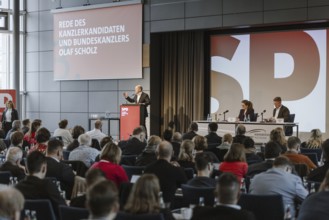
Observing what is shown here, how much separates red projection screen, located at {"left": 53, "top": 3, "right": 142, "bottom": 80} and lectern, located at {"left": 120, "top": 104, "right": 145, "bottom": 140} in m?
Answer: 1.74

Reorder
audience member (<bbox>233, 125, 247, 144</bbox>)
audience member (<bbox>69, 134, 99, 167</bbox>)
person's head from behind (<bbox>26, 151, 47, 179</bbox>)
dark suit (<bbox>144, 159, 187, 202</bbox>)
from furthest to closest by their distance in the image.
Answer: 1. audience member (<bbox>233, 125, 247, 144</bbox>)
2. audience member (<bbox>69, 134, 99, 167</bbox>)
3. dark suit (<bbox>144, 159, 187, 202</bbox>)
4. person's head from behind (<bbox>26, 151, 47, 179</bbox>)

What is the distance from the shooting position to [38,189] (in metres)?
5.01

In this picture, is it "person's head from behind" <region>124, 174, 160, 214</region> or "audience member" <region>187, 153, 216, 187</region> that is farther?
"audience member" <region>187, 153, 216, 187</region>

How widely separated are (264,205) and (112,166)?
6.61 feet

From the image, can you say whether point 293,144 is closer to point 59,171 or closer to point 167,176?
point 167,176

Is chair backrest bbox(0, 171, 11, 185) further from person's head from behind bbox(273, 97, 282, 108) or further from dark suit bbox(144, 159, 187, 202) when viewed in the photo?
person's head from behind bbox(273, 97, 282, 108)

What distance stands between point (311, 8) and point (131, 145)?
6749mm

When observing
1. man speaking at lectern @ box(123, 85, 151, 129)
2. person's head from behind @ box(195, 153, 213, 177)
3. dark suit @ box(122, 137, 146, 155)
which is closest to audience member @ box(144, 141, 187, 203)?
person's head from behind @ box(195, 153, 213, 177)

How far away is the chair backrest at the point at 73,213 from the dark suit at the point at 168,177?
7.04 ft

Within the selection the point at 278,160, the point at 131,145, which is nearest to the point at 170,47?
the point at 131,145

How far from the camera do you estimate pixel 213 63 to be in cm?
1659

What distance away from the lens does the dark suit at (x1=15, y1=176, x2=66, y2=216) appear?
196 inches

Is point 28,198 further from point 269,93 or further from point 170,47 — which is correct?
point 170,47

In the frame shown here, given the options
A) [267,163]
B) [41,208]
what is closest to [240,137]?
[267,163]
